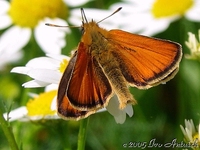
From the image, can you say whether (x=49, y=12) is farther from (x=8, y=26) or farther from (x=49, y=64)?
(x=49, y=64)

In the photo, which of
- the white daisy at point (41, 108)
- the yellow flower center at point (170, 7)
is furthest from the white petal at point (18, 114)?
the yellow flower center at point (170, 7)

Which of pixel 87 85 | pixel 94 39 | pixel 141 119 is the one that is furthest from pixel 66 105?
pixel 141 119

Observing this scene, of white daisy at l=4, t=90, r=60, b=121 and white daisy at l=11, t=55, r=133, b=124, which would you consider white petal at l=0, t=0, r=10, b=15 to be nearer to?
white daisy at l=4, t=90, r=60, b=121

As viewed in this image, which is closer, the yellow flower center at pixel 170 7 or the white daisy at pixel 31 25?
the white daisy at pixel 31 25

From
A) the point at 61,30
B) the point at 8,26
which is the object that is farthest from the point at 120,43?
the point at 8,26

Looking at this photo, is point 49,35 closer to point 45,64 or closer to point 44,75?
point 45,64

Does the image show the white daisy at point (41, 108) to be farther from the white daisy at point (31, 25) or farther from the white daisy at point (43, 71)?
the white daisy at point (31, 25)
